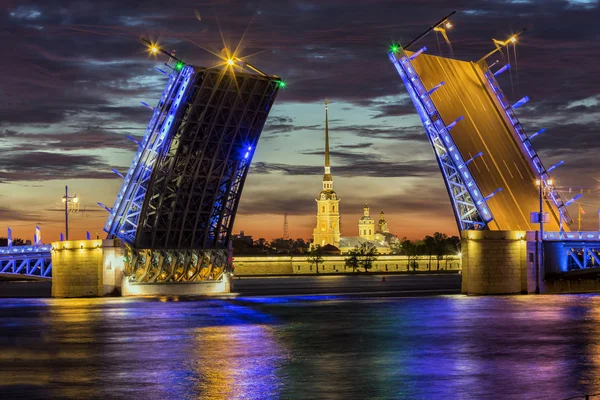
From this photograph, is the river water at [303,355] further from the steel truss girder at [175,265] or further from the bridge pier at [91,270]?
the steel truss girder at [175,265]

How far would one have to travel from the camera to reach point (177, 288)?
66875 millimetres

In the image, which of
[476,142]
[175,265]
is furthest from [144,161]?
[476,142]

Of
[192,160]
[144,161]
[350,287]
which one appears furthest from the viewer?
[350,287]

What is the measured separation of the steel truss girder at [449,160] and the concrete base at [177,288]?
51.9ft

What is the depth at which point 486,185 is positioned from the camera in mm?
61031

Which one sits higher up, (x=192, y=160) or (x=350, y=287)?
(x=192, y=160)

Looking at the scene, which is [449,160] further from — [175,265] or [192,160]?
[175,265]

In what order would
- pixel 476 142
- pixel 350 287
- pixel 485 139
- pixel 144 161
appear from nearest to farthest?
pixel 144 161, pixel 476 142, pixel 485 139, pixel 350 287

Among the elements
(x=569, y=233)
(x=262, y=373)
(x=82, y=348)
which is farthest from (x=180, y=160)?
(x=262, y=373)

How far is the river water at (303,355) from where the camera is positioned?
19.7 m

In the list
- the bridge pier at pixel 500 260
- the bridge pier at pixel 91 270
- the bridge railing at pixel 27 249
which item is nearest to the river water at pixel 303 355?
the bridge pier at pixel 500 260

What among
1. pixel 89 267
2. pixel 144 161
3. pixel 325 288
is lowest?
pixel 325 288

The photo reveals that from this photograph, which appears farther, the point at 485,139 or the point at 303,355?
the point at 485,139

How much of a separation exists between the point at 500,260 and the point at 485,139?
6.83 metres
